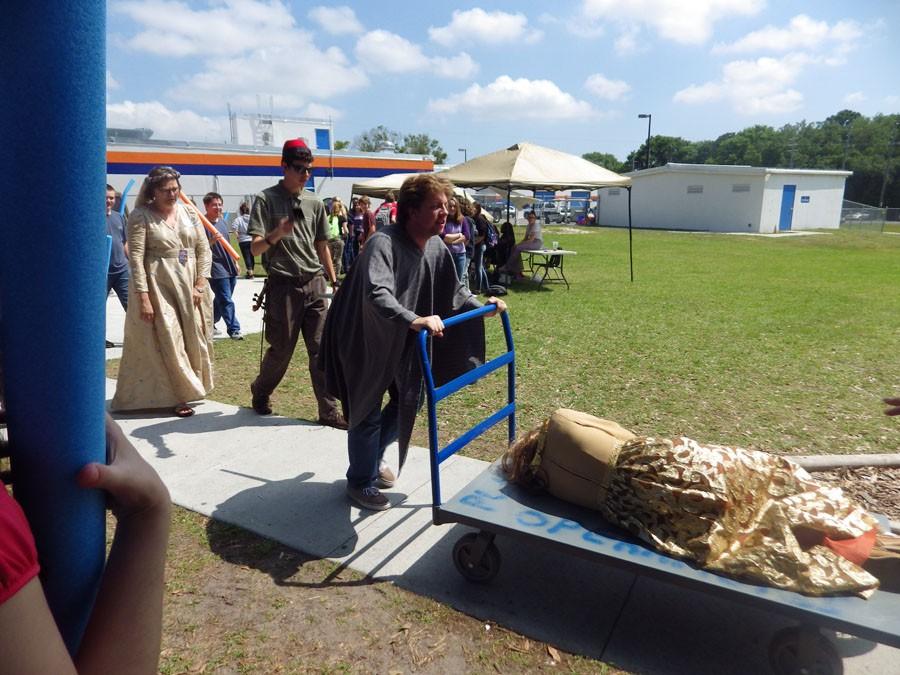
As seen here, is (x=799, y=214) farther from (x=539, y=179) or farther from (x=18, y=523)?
(x=18, y=523)

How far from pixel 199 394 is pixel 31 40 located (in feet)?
16.9

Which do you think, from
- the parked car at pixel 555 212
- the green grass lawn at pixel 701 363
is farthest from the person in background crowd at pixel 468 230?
the parked car at pixel 555 212

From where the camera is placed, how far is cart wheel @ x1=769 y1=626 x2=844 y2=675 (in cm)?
237

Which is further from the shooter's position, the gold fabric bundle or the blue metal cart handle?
the blue metal cart handle

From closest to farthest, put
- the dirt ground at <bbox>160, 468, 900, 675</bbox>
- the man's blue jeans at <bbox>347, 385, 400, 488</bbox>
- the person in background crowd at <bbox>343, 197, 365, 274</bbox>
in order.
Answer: the dirt ground at <bbox>160, 468, 900, 675</bbox> < the man's blue jeans at <bbox>347, 385, 400, 488</bbox> < the person in background crowd at <bbox>343, 197, 365, 274</bbox>

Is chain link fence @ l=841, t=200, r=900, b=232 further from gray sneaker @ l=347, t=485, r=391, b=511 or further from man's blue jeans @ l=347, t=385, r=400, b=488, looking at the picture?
gray sneaker @ l=347, t=485, r=391, b=511

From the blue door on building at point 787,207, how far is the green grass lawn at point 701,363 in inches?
944

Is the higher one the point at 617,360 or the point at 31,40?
the point at 31,40

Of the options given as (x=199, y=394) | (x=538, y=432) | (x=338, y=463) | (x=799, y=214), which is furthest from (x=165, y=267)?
(x=799, y=214)

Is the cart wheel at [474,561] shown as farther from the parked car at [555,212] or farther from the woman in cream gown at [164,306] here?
the parked car at [555,212]

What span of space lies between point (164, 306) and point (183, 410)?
34.7 inches

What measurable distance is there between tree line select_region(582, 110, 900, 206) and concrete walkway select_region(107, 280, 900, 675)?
68.7 meters

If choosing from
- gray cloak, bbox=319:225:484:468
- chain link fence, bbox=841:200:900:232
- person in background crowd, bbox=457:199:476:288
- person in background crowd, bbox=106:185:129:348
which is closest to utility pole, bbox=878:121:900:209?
chain link fence, bbox=841:200:900:232

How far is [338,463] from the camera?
4402mm
